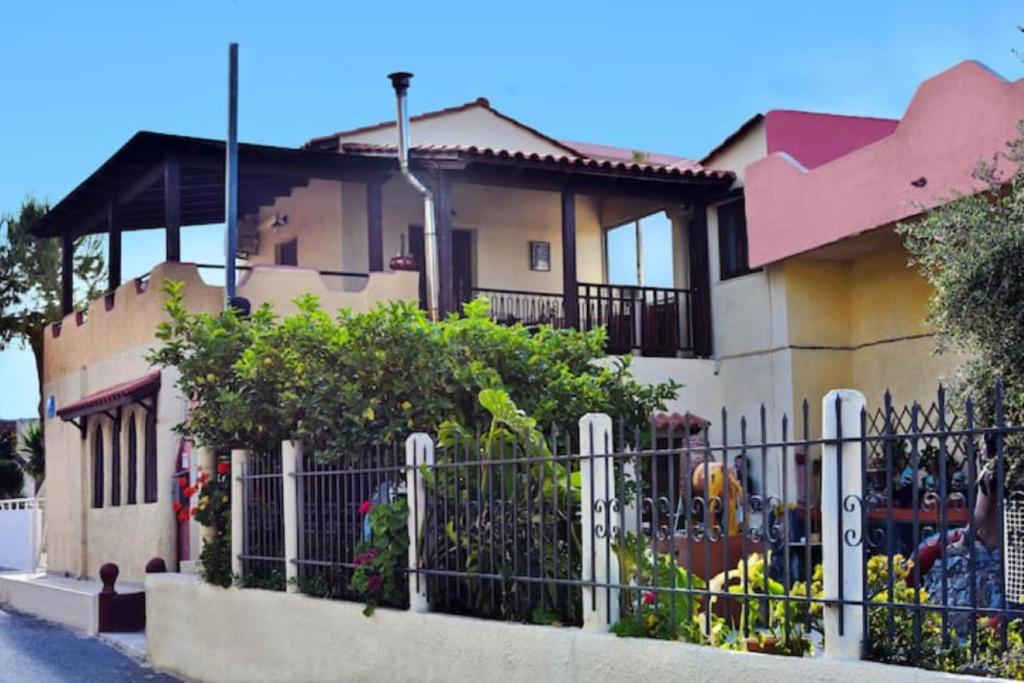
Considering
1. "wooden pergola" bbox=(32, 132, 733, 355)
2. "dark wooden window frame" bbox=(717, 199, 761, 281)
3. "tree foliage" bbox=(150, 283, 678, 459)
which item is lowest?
"tree foliage" bbox=(150, 283, 678, 459)

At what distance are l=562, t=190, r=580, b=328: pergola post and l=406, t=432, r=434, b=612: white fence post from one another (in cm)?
1085

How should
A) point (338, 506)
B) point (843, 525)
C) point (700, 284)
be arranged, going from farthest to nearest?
point (700, 284)
point (338, 506)
point (843, 525)

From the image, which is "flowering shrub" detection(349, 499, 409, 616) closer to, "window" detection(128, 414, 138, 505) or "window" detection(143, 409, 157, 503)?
"window" detection(143, 409, 157, 503)

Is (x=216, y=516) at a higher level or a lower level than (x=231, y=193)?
lower

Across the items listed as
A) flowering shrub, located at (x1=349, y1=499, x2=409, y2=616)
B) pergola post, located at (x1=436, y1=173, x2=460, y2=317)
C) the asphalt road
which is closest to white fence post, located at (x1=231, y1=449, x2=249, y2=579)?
the asphalt road

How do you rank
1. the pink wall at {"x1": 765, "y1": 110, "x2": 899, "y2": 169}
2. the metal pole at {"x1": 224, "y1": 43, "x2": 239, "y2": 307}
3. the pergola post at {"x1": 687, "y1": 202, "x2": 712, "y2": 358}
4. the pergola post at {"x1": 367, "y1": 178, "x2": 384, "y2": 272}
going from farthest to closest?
the pergola post at {"x1": 687, "y1": 202, "x2": 712, "y2": 358} → the pink wall at {"x1": 765, "y1": 110, "x2": 899, "y2": 169} → the pergola post at {"x1": 367, "y1": 178, "x2": 384, "y2": 272} → the metal pole at {"x1": 224, "y1": 43, "x2": 239, "y2": 307}

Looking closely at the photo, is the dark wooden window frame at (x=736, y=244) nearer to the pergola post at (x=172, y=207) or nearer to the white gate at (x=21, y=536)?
the pergola post at (x=172, y=207)

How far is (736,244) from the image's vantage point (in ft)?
67.6

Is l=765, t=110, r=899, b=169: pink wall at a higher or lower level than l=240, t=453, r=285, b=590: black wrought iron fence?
higher

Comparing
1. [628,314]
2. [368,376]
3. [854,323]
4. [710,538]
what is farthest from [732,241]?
[710,538]

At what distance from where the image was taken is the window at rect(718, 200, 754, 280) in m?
20.5

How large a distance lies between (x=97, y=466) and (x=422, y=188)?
24.2ft

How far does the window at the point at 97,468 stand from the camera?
21625 mm

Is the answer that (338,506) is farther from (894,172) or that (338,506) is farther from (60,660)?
(894,172)
